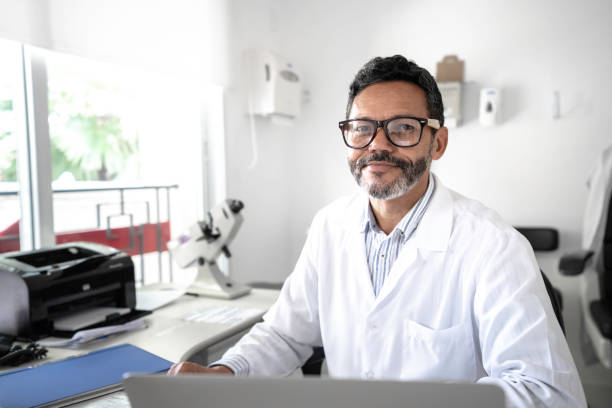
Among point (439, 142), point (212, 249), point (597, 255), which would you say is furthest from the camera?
point (597, 255)

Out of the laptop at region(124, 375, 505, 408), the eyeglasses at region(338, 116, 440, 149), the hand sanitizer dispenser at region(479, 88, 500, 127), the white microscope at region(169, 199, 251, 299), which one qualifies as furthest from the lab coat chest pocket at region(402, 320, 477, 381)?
the hand sanitizer dispenser at region(479, 88, 500, 127)

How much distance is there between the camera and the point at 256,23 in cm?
304

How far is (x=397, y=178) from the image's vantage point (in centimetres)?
121

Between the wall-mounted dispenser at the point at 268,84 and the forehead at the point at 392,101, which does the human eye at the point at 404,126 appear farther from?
the wall-mounted dispenser at the point at 268,84

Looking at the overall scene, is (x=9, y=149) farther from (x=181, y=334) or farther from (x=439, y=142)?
(x=439, y=142)

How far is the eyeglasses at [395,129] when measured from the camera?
3.88 ft

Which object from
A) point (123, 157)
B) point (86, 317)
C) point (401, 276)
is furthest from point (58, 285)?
point (123, 157)

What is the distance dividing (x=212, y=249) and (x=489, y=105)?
177cm

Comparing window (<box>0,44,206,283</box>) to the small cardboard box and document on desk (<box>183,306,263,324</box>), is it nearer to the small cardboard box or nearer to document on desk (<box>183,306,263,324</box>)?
document on desk (<box>183,306,263,324</box>)

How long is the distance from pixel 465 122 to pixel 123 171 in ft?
6.56

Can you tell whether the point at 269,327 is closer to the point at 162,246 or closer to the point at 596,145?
the point at 162,246

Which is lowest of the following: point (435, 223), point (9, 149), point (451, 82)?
point (435, 223)

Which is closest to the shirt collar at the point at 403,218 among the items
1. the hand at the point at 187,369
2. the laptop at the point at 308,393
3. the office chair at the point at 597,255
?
the hand at the point at 187,369

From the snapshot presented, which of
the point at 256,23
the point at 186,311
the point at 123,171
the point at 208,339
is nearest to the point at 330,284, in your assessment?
the point at 208,339
